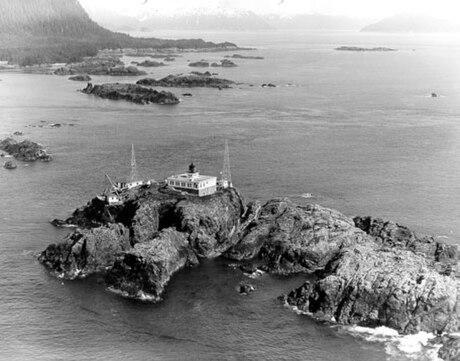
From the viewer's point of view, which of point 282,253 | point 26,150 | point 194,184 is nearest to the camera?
point 282,253

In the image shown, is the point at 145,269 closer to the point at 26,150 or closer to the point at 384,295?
the point at 384,295

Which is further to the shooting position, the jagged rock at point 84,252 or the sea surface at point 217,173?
the jagged rock at point 84,252

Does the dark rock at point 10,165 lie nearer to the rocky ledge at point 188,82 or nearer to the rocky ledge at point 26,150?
the rocky ledge at point 26,150

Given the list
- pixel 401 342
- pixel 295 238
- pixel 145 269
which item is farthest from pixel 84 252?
pixel 401 342

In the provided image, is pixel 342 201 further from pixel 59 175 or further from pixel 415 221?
pixel 59 175

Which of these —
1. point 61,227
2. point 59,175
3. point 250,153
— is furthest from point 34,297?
point 250,153

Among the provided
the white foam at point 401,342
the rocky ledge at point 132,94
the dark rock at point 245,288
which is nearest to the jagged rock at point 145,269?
the dark rock at point 245,288

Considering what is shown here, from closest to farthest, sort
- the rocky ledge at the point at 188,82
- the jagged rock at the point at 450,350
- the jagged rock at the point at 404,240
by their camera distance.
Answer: the jagged rock at the point at 450,350 → the jagged rock at the point at 404,240 → the rocky ledge at the point at 188,82

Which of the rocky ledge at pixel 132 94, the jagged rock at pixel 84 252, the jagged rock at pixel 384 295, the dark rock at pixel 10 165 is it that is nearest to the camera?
the jagged rock at pixel 384 295
